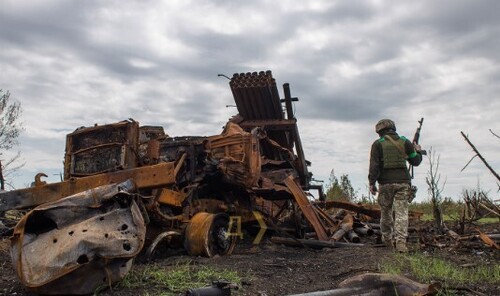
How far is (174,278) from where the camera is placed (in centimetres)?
514

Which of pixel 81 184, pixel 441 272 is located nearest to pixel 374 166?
pixel 441 272

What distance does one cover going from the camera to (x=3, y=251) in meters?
7.68

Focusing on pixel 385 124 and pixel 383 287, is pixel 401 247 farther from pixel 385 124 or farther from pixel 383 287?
pixel 383 287

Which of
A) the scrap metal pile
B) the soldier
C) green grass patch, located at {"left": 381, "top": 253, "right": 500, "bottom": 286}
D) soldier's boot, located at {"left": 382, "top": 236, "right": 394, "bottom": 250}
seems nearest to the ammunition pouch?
the soldier

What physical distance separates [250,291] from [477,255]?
4.41 m

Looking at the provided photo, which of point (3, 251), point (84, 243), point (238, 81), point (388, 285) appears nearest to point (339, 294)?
point (388, 285)

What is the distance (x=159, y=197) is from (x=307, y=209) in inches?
137

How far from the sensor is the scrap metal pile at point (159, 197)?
4539mm

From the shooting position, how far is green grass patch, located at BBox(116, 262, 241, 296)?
189 inches

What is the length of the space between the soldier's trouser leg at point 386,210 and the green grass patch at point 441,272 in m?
2.12

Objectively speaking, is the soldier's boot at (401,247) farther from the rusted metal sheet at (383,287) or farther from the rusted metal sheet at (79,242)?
the rusted metal sheet at (79,242)

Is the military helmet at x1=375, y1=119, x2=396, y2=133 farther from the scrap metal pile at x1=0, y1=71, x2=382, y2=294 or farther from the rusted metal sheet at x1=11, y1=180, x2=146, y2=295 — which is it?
the rusted metal sheet at x1=11, y1=180, x2=146, y2=295

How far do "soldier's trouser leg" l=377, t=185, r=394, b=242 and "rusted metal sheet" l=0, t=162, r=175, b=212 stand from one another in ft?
12.6

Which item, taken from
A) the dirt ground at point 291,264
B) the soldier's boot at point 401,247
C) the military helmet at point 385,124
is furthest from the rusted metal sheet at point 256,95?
the soldier's boot at point 401,247
